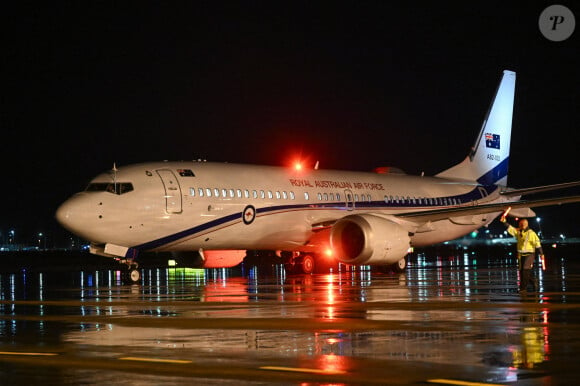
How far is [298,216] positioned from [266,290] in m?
9.72

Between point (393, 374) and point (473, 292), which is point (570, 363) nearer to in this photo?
point (393, 374)

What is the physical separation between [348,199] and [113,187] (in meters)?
10.2

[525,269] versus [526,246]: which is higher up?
[526,246]

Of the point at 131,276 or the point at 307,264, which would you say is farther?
the point at 307,264

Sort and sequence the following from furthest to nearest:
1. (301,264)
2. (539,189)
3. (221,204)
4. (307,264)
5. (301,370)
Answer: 1. (539,189)
2. (301,264)
3. (307,264)
4. (221,204)
5. (301,370)

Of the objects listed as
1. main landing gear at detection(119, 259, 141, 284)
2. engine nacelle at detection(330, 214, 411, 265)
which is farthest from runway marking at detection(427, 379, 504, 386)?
engine nacelle at detection(330, 214, 411, 265)

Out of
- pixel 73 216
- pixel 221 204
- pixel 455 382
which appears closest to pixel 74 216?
pixel 73 216

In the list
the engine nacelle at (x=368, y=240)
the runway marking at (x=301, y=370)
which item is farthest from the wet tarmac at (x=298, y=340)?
the engine nacelle at (x=368, y=240)

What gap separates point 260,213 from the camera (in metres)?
30.4

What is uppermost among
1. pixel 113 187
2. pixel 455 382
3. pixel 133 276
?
pixel 113 187

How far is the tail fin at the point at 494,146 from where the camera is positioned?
4225 centimetres

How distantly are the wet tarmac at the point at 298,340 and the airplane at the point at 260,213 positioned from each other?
8402 mm

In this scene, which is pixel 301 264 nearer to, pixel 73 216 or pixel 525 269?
pixel 73 216

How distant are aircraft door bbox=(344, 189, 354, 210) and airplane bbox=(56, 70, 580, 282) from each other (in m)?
0.05
